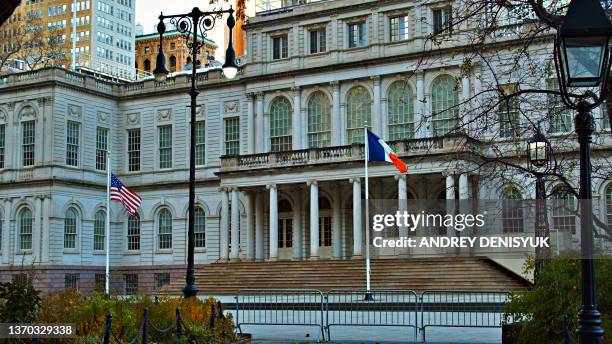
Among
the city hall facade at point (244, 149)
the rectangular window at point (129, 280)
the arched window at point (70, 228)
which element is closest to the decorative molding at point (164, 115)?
the city hall facade at point (244, 149)

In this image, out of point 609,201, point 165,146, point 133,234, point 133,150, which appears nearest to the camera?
point 609,201

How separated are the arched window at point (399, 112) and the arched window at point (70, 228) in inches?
794

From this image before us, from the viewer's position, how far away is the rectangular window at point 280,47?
51094 millimetres

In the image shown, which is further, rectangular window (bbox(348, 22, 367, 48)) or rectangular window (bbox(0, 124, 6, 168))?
rectangular window (bbox(0, 124, 6, 168))

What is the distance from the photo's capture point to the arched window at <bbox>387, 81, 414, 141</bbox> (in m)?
46.5

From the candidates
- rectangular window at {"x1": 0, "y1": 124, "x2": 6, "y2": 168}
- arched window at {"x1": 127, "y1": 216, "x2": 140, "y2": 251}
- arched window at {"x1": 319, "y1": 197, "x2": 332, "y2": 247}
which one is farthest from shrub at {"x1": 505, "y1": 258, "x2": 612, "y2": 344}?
rectangular window at {"x1": 0, "y1": 124, "x2": 6, "y2": 168}

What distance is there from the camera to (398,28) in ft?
155

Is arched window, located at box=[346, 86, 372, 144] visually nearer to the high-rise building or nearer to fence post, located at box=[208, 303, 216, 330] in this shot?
fence post, located at box=[208, 303, 216, 330]

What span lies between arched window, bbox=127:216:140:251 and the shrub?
44473 millimetres

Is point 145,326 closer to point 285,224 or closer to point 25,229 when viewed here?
point 285,224

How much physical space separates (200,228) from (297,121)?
32.4 feet

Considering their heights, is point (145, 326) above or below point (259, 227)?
below

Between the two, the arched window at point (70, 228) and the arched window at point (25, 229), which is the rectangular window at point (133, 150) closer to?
the arched window at point (70, 228)

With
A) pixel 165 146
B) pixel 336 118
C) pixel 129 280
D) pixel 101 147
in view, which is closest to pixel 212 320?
pixel 336 118
